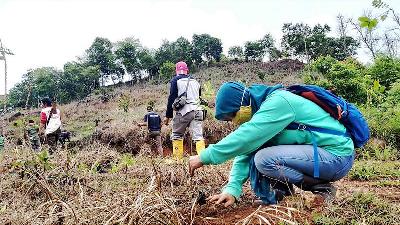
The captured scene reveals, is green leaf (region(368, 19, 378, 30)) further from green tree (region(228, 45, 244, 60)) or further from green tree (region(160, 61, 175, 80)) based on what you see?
green tree (region(228, 45, 244, 60))

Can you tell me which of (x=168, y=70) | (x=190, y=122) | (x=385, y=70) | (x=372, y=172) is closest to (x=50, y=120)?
(x=190, y=122)

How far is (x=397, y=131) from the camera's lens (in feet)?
20.9

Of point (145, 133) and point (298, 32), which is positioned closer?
point (145, 133)

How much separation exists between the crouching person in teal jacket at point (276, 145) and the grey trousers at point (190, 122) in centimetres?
301

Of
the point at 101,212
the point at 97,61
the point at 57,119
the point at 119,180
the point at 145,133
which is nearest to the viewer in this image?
the point at 101,212

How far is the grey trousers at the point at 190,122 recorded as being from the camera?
559 centimetres

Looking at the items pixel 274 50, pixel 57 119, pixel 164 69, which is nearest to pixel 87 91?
pixel 164 69

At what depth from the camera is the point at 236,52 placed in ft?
131

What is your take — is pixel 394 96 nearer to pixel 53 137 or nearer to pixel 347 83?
pixel 347 83

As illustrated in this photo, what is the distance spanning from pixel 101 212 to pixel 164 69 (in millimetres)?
28772

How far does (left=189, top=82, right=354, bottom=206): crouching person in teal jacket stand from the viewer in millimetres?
2318

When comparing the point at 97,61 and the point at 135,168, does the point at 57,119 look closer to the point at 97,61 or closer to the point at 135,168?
the point at 135,168

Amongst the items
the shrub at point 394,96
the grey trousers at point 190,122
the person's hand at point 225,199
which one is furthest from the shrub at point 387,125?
the person's hand at point 225,199

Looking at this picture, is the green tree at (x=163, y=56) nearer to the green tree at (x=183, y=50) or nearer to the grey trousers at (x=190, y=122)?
the green tree at (x=183, y=50)
